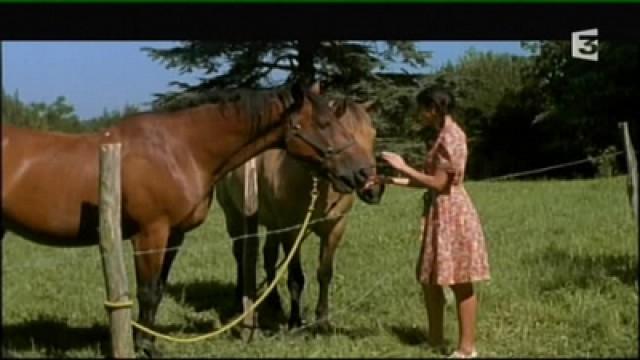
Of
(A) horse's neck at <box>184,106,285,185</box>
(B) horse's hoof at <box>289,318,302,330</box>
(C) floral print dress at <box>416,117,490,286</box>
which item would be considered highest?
(A) horse's neck at <box>184,106,285,185</box>

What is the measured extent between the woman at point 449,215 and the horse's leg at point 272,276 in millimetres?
1747

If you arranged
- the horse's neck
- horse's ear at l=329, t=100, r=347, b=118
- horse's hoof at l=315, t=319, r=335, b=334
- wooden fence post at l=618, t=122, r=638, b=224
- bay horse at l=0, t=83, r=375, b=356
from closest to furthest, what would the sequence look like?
wooden fence post at l=618, t=122, r=638, b=224 < bay horse at l=0, t=83, r=375, b=356 < the horse's neck < horse's ear at l=329, t=100, r=347, b=118 < horse's hoof at l=315, t=319, r=335, b=334

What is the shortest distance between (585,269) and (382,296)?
1646mm

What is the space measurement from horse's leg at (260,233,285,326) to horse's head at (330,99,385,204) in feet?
3.41

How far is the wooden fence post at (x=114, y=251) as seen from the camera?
449 cm

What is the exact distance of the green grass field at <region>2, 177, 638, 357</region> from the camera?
5.00 m

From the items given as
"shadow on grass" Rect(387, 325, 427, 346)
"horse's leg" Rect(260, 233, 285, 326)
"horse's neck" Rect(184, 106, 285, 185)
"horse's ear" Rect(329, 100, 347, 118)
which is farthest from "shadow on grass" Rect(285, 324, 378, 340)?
"horse's ear" Rect(329, 100, 347, 118)

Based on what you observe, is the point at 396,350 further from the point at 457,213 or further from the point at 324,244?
the point at 324,244

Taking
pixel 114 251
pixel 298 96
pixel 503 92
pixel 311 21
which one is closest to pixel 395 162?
pixel 298 96

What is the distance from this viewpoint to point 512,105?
2022 cm

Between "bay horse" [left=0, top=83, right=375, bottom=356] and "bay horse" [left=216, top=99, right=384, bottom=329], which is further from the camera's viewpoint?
"bay horse" [left=216, top=99, right=384, bottom=329]

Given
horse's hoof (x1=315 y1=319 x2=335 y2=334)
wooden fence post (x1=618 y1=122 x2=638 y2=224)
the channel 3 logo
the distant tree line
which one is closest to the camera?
wooden fence post (x1=618 y1=122 x2=638 y2=224)

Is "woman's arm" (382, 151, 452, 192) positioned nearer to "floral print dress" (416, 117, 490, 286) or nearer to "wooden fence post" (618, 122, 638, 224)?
"floral print dress" (416, 117, 490, 286)

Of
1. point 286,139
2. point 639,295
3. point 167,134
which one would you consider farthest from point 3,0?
point 639,295
